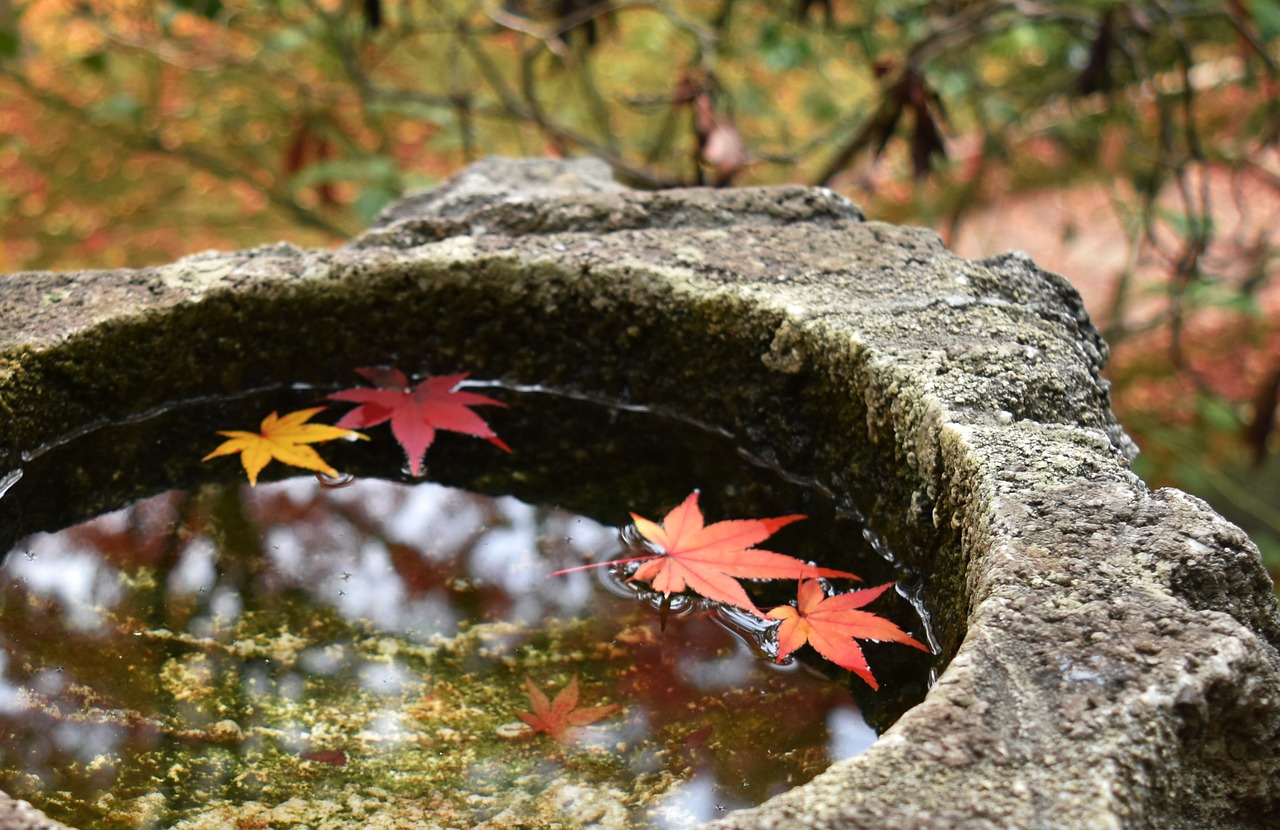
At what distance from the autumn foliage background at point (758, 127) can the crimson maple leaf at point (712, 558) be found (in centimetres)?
116

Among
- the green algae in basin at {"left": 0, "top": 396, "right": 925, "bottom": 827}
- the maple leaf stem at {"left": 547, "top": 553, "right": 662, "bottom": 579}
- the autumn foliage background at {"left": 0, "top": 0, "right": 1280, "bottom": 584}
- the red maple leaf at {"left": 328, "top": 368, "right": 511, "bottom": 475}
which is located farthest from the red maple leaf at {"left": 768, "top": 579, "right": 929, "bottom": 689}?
the autumn foliage background at {"left": 0, "top": 0, "right": 1280, "bottom": 584}

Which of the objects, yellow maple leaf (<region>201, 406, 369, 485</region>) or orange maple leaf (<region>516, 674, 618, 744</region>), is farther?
yellow maple leaf (<region>201, 406, 369, 485</region>)

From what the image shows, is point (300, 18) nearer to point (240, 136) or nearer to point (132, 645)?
point (240, 136)

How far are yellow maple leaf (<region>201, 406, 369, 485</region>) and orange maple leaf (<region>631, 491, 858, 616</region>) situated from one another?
0.45 meters

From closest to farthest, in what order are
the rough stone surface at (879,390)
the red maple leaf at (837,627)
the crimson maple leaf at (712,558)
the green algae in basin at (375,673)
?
the rough stone surface at (879,390), the green algae in basin at (375,673), the red maple leaf at (837,627), the crimson maple leaf at (712,558)

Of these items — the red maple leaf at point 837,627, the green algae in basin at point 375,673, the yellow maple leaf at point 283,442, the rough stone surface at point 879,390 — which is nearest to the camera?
the rough stone surface at point 879,390

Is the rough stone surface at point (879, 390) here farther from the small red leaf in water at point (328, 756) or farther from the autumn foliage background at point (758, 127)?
the autumn foliage background at point (758, 127)

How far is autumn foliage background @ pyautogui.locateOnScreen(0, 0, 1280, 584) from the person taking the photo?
2686mm

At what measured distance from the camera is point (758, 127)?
491cm

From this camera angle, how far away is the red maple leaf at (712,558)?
4.11ft

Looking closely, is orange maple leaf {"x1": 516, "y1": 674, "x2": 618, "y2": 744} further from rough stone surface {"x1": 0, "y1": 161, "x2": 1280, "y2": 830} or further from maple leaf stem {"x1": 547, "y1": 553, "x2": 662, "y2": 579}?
rough stone surface {"x1": 0, "y1": 161, "x2": 1280, "y2": 830}

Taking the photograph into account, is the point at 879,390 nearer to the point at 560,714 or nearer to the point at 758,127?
the point at 560,714

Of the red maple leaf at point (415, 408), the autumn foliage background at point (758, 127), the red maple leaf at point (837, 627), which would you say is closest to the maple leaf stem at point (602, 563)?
the red maple leaf at point (837, 627)

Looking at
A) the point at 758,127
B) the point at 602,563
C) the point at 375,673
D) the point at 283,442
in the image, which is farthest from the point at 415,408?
the point at 758,127
